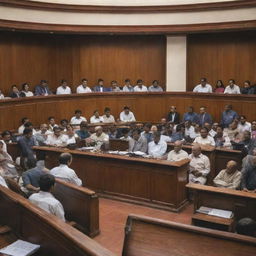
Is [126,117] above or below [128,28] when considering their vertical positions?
below

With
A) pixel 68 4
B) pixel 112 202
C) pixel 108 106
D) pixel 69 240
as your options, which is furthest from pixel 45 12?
pixel 69 240

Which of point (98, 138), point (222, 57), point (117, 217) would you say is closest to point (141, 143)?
point (98, 138)

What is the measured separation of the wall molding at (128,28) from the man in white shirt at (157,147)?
556 centimetres

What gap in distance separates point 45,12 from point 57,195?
815 cm

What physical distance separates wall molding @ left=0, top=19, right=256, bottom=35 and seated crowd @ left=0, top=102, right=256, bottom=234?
8.72ft

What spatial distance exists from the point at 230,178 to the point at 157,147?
85.3 inches

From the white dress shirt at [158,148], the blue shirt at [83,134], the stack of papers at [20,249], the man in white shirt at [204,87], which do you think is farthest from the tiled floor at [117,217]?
the man in white shirt at [204,87]

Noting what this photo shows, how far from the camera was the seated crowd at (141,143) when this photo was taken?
6168 mm

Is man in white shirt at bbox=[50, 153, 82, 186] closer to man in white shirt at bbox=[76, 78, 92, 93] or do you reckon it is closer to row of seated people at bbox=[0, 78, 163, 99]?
row of seated people at bbox=[0, 78, 163, 99]

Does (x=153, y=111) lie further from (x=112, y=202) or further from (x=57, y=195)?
(x=57, y=195)

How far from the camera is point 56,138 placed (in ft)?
31.6

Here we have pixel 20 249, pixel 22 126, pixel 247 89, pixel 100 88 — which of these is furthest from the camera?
pixel 100 88

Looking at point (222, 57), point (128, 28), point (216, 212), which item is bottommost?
point (216, 212)

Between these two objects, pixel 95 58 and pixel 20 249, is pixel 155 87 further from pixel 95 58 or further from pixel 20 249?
pixel 20 249
